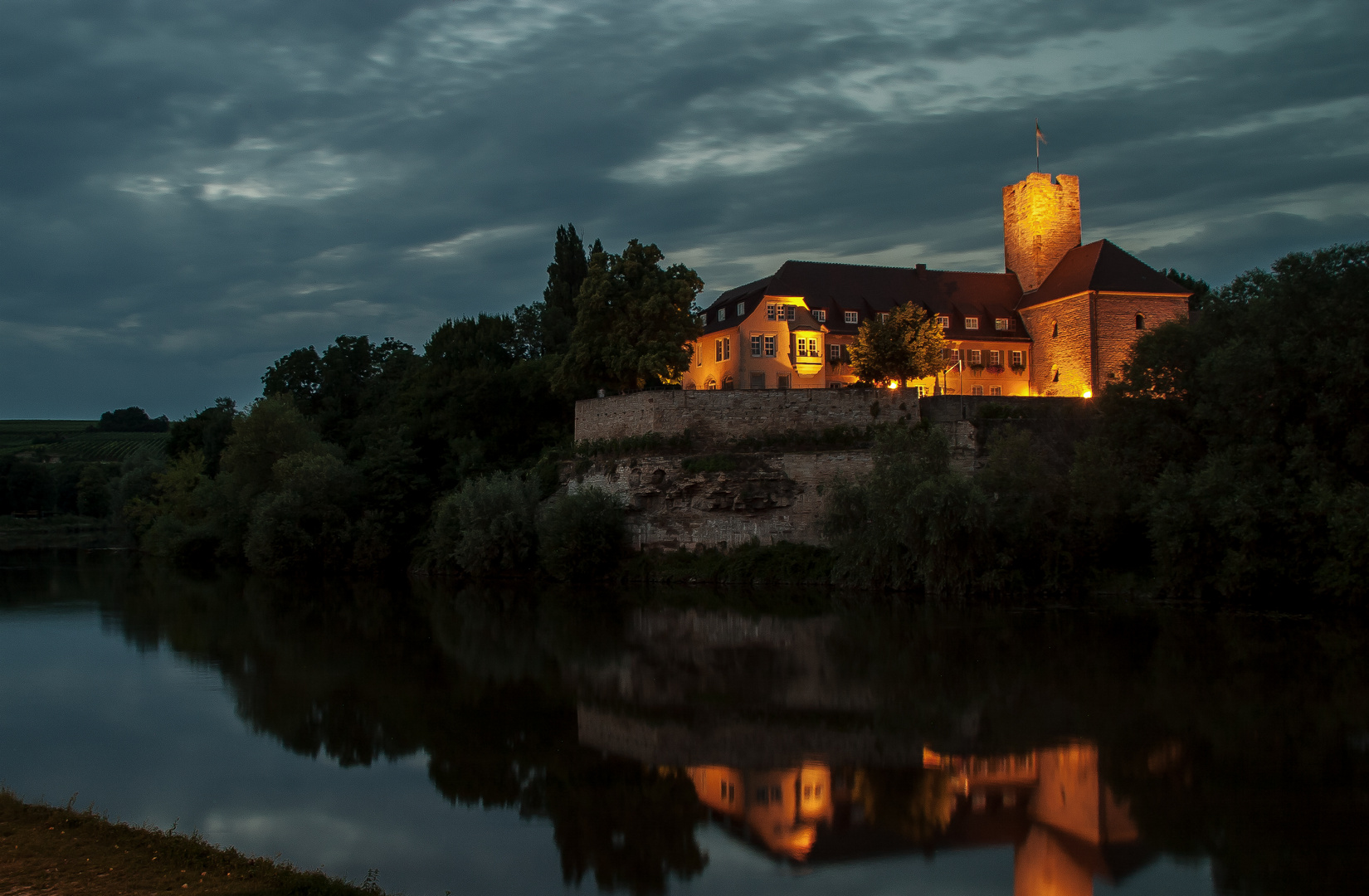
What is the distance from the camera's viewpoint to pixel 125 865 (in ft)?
27.3

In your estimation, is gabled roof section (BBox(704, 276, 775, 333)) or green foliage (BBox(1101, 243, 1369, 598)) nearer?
green foliage (BBox(1101, 243, 1369, 598))

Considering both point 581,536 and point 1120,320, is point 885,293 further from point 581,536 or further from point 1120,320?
point 581,536

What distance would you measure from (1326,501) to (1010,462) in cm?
988

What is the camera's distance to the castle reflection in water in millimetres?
10148

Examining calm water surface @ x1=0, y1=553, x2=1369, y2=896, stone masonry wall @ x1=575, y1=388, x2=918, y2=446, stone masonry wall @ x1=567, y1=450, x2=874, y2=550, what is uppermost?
stone masonry wall @ x1=575, y1=388, x2=918, y2=446

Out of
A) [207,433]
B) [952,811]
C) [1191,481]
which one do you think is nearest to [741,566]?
[1191,481]

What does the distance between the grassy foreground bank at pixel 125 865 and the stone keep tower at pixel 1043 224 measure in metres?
51.7

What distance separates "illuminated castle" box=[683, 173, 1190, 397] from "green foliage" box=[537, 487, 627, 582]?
1031cm

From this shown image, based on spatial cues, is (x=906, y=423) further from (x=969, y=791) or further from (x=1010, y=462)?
(x=969, y=791)

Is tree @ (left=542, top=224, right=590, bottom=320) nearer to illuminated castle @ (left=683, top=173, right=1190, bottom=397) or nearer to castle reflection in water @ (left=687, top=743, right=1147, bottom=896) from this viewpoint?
illuminated castle @ (left=683, top=173, right=1190, bottom=397)

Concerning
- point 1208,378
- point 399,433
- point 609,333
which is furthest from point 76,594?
point 1208,378

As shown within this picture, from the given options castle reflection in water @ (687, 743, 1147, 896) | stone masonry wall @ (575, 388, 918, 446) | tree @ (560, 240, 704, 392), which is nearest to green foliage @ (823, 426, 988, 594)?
stone masonry wall @ (575, 388, 918, 446)

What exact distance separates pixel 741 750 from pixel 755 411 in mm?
29233

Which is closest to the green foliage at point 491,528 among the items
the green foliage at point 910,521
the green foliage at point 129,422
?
the green foliage at point 910,521
